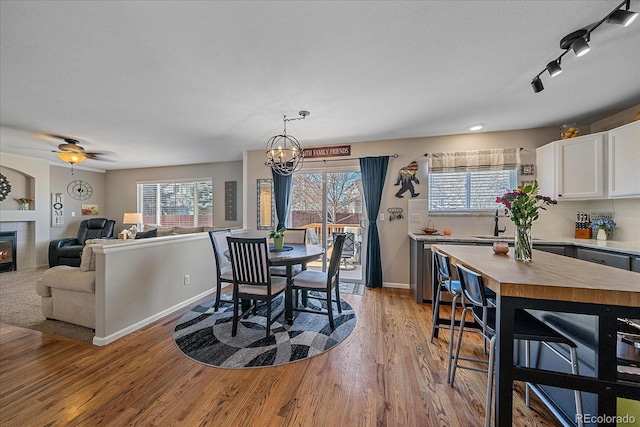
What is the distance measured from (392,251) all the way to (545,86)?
271 cm

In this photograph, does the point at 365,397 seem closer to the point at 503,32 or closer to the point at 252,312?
the point at 252,312

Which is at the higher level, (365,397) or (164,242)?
(164,242)

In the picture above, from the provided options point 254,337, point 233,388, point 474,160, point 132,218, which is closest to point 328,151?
point 474,160

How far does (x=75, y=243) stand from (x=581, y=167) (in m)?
9.19

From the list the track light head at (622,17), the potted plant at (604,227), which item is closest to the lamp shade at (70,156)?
the track light head at (622,17)

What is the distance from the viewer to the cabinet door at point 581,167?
9.27 feet

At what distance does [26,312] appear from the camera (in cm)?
289

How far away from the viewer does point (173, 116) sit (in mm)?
3045

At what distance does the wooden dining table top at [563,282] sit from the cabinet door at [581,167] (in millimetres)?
2195

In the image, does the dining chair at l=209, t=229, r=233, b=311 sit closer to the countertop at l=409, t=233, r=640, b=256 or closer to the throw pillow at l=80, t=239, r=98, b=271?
the throw pillow at l=80, t=239, r=98, b=271

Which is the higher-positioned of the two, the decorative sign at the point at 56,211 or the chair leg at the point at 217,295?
the decorative sign at the point at 56,211

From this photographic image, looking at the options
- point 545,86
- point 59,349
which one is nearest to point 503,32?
point 545,86

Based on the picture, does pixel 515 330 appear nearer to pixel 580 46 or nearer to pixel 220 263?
pixel 580 46

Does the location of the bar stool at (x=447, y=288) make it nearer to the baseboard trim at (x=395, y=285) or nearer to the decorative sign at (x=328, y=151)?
the baseboard trim at (x=395, y=285)
